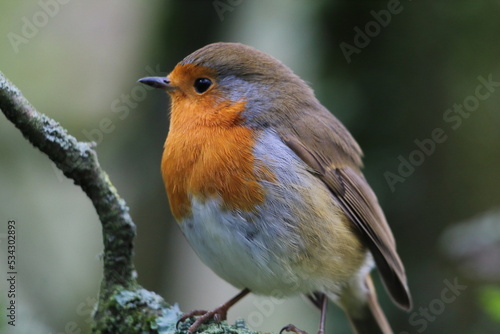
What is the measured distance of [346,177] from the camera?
13.1 ft

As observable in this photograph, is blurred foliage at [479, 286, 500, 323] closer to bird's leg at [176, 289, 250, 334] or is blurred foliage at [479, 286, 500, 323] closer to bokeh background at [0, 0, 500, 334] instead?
bokeh background at [0, 0, 500, 334]

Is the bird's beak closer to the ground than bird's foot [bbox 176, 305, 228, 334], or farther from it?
farther from it

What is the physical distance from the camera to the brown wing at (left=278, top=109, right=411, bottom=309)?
12.5 feet

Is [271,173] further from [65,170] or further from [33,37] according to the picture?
[33,37]

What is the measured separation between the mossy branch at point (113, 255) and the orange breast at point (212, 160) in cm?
46

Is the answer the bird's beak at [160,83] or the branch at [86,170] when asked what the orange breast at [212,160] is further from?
the branch at [86,170]

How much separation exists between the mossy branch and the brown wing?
1126mm

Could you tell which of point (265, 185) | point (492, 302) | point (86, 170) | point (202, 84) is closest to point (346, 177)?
point (265, 185)

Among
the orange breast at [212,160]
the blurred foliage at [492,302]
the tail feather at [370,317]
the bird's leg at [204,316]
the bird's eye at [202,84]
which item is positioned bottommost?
the tail feather at [370,317]

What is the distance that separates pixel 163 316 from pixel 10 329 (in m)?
0.76

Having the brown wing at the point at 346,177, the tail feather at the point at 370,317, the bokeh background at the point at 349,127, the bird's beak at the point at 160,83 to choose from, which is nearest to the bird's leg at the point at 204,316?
the brown wing at the point at 346,177

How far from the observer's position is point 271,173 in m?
3.44

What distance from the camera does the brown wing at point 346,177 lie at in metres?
3.79

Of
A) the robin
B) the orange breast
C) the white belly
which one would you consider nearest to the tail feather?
the robin
